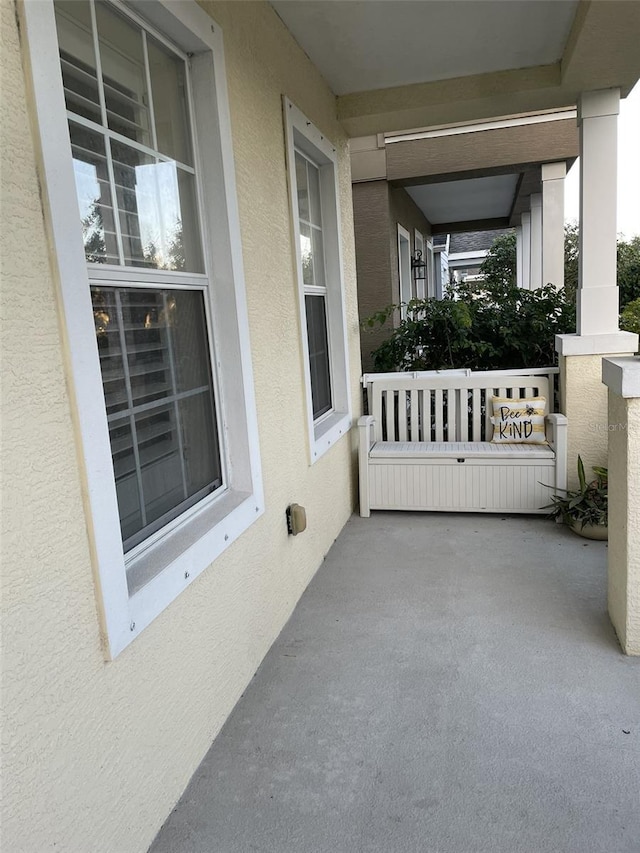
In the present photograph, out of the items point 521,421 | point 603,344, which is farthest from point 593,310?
Answer: point 521,421

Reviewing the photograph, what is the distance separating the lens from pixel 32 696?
4.13 feet

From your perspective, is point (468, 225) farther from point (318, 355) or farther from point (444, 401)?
point (318, 355)

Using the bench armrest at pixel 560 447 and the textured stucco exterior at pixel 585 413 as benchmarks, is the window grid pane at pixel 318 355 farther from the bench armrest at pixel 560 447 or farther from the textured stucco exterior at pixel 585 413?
the textured stucco exterior at pixel 585 413

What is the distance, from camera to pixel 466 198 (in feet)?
29.5

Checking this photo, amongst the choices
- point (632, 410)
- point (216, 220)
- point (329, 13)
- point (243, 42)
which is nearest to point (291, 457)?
point (216, 220)

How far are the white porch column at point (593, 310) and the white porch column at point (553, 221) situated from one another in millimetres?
2730

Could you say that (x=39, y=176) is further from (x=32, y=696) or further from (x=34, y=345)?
(x=32, y=696)

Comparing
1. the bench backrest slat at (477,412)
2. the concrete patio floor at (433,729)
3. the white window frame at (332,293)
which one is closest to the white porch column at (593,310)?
the bench backrest slat at (477,412)

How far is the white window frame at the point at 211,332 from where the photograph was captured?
1.36 meters

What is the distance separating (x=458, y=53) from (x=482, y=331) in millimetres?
2033

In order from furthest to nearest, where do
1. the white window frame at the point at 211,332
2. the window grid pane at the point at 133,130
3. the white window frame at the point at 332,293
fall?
the white window frame at the point at 332,293 → the window grid pane at the point at 133,130 → the white window frame at the point at 211,332

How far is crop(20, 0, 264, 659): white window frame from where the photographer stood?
136 centimetres

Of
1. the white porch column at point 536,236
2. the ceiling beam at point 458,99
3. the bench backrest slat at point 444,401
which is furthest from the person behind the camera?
the white porch column at point 536,236

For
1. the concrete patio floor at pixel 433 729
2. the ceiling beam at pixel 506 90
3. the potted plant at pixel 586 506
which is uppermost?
the ceiling beam at pixel 506 90
